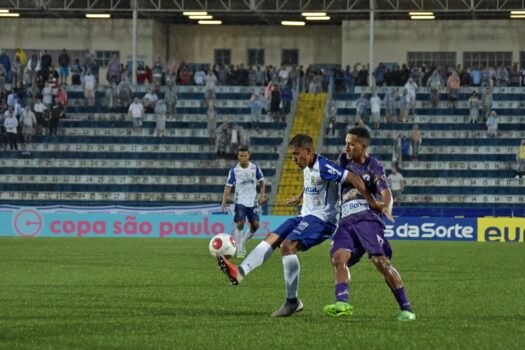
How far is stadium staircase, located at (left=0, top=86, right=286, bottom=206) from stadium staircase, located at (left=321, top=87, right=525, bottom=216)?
3869mm

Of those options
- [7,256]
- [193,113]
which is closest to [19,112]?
[193,113]

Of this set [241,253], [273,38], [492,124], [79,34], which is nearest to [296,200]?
[241,253]

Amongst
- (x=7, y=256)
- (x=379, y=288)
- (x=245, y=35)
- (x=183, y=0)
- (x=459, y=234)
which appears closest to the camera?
(x=379, y=288)

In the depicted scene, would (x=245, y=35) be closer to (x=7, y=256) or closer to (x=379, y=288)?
(x=7, y=256)

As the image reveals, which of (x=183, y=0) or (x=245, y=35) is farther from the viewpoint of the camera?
(x=245, y=35)

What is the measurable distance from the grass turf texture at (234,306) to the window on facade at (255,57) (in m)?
35.0

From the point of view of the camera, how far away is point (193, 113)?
172 feet

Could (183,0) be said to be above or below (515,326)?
above

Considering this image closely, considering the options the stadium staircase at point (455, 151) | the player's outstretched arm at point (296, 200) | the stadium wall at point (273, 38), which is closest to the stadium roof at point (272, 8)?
the stadium wall at point (273, 38)

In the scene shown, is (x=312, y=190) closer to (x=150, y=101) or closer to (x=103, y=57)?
(x=150, y=101)

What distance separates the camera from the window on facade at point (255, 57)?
61.0 meters

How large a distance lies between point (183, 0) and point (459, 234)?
19838 millimetres

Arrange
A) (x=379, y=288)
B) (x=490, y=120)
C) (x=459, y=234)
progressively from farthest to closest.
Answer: (x=490, y=120) → (x=459, y=234) → (x=379, y=288)

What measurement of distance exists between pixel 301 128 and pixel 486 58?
1204 cm
